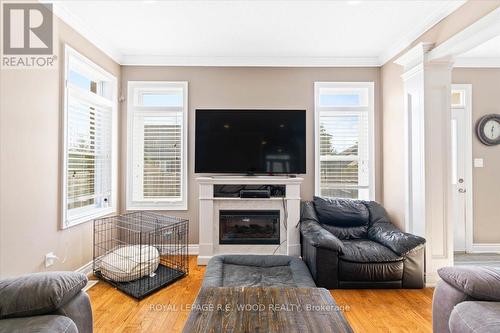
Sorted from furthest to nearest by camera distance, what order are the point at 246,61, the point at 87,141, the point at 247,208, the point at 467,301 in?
1. the point at 246,61
2. the point at 247,208
3. the point at 87,141
4. the point at 467,301

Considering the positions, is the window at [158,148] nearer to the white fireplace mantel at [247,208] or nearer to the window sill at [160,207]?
the window sill at [160,207]

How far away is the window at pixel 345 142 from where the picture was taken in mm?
3688

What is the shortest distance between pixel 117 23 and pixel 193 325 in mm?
2997

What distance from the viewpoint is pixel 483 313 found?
4.20 feet

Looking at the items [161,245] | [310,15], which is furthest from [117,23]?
[161,245]

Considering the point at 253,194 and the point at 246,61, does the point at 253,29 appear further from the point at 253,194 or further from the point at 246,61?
the point at 253,194

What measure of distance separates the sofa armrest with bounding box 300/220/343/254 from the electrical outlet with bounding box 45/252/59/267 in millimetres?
2458

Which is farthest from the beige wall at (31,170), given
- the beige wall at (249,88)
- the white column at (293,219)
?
the white column at (293,219)

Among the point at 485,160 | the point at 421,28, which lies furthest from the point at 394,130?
the point at 485,160

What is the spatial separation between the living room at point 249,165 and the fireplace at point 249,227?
0.03m

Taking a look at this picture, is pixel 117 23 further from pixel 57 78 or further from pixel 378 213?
pixel 378 213

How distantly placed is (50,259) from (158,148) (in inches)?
71.3

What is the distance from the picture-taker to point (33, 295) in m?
1.26

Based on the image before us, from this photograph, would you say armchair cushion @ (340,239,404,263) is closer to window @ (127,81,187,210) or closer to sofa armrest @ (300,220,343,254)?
sofa armrest @ (300,220,343,254)
